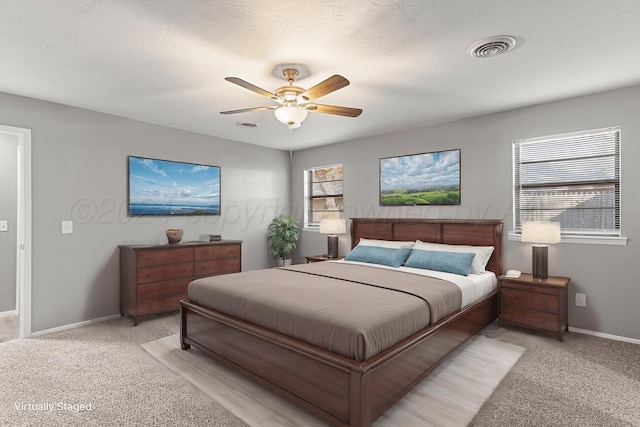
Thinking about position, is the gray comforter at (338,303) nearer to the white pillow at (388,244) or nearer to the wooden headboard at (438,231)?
the white pillow at (388,244)

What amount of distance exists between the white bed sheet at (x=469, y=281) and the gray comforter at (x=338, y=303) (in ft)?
0.46

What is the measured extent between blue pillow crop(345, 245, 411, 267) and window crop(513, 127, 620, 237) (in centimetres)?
141

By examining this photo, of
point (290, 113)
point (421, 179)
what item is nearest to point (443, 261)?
point (421, 179)

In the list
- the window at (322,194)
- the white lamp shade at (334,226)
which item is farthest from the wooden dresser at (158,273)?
the window at (322,194)

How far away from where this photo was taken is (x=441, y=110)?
13.3 feet

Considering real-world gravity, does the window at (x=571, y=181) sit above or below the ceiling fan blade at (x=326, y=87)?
below

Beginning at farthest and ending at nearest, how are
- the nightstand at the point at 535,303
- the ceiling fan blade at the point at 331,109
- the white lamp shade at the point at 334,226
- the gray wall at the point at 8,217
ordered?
the white lamp shade at the point at 334,226
the gray wall at the point at 8,217
the nightstand at the point at 535,303
the ceiling fan blade at the point at 331,109

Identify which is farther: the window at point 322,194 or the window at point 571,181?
the window at point 322,194

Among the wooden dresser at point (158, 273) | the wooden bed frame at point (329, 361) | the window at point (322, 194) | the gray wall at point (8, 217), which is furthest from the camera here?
the window at point (322, 194)

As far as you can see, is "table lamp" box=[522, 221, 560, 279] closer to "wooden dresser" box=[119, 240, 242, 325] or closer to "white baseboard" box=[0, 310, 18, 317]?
"wooden dresser" box=[119, 240, 242, 325]

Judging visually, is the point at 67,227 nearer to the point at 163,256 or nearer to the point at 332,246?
the point at 163,256

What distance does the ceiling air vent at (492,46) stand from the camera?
238 cm

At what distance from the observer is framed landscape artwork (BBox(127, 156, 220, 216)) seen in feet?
14.7

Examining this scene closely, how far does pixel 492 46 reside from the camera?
2467 mm
